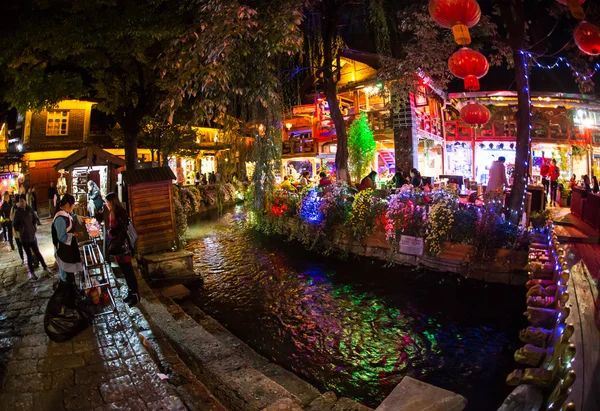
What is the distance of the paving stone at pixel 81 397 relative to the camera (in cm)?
405

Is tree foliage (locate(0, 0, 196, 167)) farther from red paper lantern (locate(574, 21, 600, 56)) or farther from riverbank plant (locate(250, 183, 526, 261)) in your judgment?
red paper lantern (locate(574, 21, 600, 56))

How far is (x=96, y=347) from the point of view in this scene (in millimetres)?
5469

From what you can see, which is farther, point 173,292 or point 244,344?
point 173,292

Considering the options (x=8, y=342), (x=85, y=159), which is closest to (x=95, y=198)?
(x=85, y=159)

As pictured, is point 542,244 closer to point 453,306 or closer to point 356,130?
point 453,306

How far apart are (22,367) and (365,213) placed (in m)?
8.34

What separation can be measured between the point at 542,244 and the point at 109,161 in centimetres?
1164

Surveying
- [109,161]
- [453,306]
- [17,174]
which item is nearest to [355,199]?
[453,306]

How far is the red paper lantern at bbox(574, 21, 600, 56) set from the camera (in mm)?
7055

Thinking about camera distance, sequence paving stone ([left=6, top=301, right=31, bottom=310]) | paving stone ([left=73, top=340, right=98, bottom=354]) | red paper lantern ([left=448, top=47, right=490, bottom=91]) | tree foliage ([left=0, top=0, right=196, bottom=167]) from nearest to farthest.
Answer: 1. paving stone ([left=73, top=340, right=98, bottom=354])
2. paving stone ([left=6, top=301, right=31, bottom=310])
3. red paper lantern ([left=448, top=47, right=490, bottom=91])
4. tree foliage ([left=0, top=0, right=196, bottom=167])

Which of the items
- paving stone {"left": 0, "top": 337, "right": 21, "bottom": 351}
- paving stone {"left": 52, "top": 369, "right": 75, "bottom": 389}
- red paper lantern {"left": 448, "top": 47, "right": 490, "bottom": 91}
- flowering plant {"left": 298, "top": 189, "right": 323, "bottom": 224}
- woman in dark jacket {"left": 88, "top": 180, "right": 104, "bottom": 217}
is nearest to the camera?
paving stone {"left": 52, "top": 369, "right": 75, "bottom": 389}

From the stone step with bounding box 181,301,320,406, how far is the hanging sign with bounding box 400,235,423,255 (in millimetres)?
5273

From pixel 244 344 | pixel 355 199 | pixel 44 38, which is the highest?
pixel 44 38

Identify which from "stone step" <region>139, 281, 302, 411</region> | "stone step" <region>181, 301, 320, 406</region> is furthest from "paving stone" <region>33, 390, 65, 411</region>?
"stone step" <region>181, 301, 320, 406</region>
